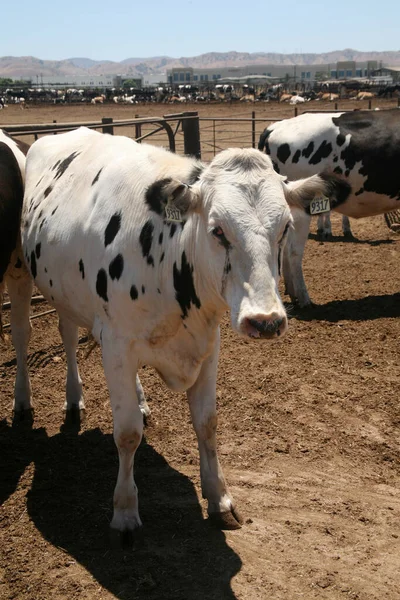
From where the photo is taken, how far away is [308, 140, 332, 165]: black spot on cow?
8.81 metres

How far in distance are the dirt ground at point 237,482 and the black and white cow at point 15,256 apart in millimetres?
363

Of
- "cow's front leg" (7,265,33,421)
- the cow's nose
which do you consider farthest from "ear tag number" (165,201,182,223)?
"cow's front leg" (7,265,33,421)

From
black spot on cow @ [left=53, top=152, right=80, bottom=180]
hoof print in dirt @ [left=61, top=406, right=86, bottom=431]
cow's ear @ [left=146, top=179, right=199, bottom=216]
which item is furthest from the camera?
hoof print in dirt @ [left=61, top=406, right=86, bottom=431]

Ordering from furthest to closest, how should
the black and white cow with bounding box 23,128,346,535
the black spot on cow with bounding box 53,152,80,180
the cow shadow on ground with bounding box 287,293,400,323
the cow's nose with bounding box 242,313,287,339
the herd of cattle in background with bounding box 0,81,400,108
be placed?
the herd of cattle in background with bounding box 0,81,400,108, the cow shadow on ground with bounding box 287,293,400,323, the black spot on cow with bounding box 53,152,80,180, the black and white cow with bounding box 23,128,346,535, the cow's nose with bounding box 242,313,287,339

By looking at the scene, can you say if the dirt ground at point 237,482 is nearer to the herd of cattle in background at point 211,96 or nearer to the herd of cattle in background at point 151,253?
the herd of cattle in background at point 151,253

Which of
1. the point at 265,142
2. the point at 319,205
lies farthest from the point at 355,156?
the point at 319,205

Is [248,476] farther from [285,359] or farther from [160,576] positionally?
[285,359]

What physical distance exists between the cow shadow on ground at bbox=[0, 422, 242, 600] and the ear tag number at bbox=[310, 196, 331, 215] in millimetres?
1812

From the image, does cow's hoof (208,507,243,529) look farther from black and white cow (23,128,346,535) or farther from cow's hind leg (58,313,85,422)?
cow's hind leg (58,313,85,422)

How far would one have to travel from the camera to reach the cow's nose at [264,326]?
10.1 ft

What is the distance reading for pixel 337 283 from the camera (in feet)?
29.7

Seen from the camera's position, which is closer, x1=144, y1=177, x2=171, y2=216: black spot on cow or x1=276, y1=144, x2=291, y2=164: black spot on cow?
x1=144, y1=177, x2=171, y2=216: black spot on cow

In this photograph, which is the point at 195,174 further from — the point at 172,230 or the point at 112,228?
the point at 112,228

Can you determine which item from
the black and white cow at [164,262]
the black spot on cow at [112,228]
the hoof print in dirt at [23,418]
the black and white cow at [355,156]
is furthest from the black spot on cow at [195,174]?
the black and white cow at [355,156]
